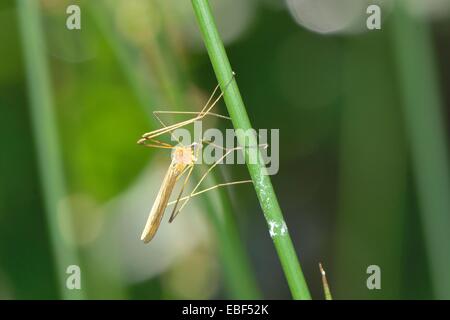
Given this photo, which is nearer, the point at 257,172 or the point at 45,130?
the point at 257,172

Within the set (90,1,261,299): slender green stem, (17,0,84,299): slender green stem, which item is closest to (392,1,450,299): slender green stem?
(90,1,261,299): slender green stem

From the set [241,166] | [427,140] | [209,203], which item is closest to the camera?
[209,203]

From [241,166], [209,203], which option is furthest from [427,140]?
[241,166]

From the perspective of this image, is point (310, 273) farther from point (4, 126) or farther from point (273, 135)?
point (4, 126)

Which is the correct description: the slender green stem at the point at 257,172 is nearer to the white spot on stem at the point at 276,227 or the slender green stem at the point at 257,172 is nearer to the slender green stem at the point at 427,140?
the white spot on stem at the point at 276,227

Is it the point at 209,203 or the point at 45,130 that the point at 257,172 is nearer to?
the point at 209,203

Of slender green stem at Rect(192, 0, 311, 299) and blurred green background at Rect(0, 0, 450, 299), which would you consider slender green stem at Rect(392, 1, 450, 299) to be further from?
slender green stem at Rect(192, 0, 311, 299)

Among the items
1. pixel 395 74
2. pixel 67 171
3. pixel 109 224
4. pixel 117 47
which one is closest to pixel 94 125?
pixel 67 171
